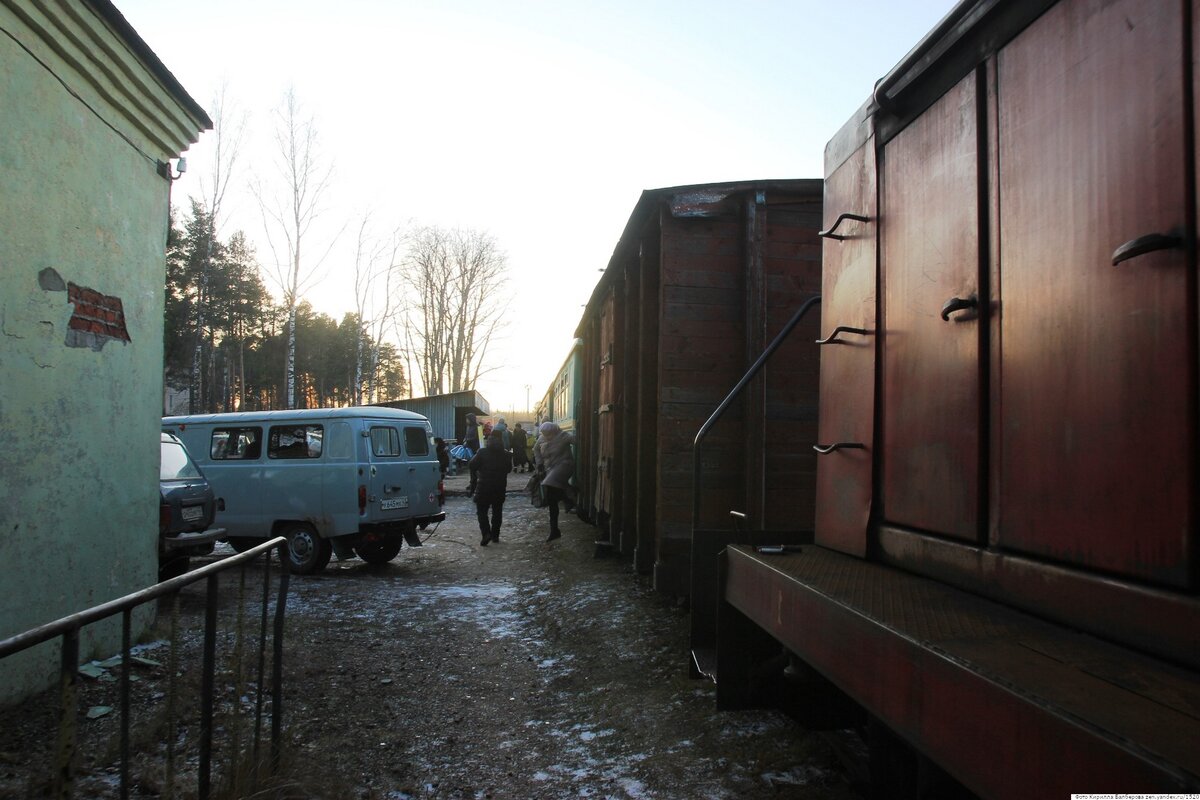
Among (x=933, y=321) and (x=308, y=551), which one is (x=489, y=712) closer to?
(x=933, y=321)

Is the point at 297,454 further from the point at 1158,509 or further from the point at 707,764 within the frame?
the point at 1158,509

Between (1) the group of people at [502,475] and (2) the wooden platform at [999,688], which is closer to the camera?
(2) the wooden platform at [999,688]

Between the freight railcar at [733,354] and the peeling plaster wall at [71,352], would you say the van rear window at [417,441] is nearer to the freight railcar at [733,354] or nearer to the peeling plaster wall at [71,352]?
the peeling plaster wall at [71,352]

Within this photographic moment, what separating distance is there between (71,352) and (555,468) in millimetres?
7298

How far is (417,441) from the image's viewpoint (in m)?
9.95

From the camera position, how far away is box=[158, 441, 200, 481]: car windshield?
24.7ft

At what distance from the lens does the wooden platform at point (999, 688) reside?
42.0 inches

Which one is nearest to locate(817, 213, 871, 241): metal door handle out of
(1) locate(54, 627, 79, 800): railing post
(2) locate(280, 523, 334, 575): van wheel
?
(1) locate(54, 627, 79, 800): railing post

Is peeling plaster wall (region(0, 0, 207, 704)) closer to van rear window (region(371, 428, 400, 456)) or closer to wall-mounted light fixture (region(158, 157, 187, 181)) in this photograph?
wall-mounted light fixture (region(158, 157, 187, 181))

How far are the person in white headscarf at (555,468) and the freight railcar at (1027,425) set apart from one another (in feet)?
28.1

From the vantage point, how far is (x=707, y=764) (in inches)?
140

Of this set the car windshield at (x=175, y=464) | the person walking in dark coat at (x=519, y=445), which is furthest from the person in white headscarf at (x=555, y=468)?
the person walking in dark coat at (x=519, y=445)

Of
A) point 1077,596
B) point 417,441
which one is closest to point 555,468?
point 417,441

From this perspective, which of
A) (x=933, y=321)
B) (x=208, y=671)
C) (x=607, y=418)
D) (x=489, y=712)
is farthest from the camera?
(x=607, y=418)
